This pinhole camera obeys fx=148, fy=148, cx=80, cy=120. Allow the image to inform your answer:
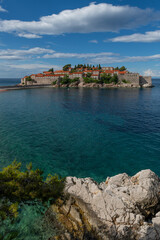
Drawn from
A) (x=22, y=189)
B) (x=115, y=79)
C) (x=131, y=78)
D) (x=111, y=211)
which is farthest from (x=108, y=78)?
(x=22, y=189)

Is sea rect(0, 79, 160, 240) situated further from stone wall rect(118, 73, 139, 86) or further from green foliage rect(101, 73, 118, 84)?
stone wall rect(118, 73, 139, 86)

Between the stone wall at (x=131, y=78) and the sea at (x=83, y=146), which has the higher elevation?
the stone wall at (x=131, y=78)

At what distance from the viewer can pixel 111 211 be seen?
12.4m

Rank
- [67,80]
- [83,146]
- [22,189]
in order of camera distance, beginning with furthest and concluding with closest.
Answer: [67,80] → [83,146] → [22,189]

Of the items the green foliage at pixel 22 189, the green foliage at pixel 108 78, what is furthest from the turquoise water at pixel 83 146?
the green foliage at pixel 108 78

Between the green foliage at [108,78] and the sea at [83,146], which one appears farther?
the green foliage at [108,78]

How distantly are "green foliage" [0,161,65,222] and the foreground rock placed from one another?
1170 mm

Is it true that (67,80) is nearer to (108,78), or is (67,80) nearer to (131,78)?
(108,78)

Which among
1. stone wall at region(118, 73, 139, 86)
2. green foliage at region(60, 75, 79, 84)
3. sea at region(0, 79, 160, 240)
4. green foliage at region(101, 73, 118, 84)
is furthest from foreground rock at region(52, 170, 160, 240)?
stone wall at region(118, 73, 139, 86)

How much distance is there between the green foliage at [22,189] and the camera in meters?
12.6

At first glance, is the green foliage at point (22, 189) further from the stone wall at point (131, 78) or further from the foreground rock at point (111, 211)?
the stone wall at point (131, 78)

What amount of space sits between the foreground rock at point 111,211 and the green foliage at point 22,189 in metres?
1.17

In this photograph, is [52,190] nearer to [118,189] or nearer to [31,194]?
[31,194]

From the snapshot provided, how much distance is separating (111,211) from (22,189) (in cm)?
788
